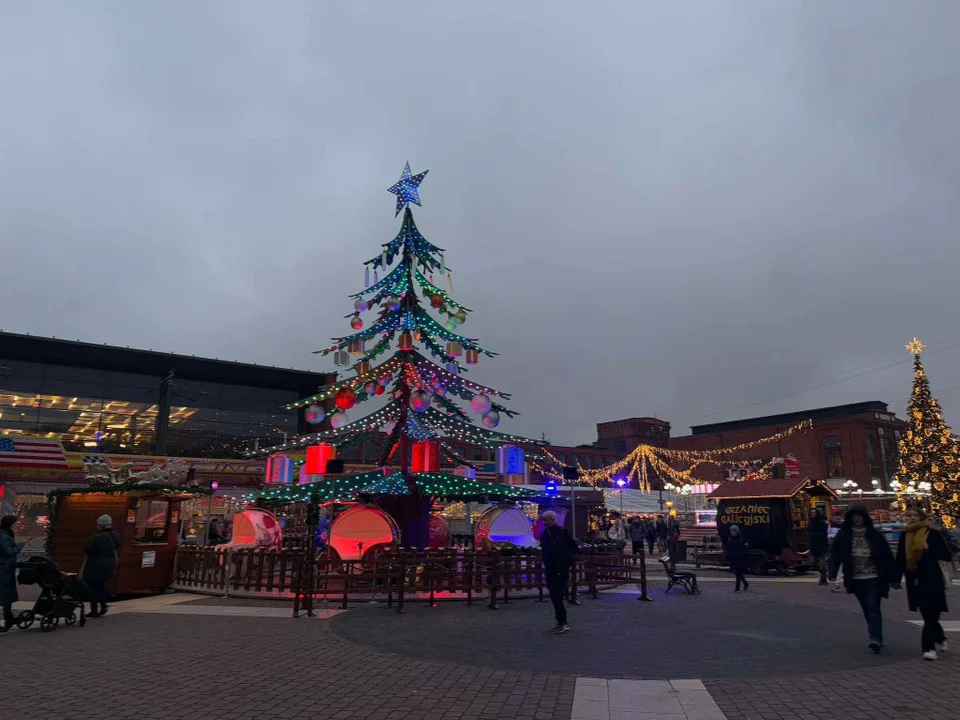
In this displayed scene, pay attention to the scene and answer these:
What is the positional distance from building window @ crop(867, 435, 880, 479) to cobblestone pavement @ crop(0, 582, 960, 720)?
60.3m

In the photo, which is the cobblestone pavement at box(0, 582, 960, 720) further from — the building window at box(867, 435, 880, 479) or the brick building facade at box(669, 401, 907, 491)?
the building window at box(867, 435, 880, 479)

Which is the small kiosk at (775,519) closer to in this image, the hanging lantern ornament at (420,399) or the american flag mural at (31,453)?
the hanging lantern ornament at (420,399)

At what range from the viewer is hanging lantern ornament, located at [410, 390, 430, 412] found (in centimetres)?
1794

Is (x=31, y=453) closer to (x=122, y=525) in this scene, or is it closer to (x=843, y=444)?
(x=122, y=525)

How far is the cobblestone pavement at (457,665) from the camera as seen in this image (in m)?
5.70

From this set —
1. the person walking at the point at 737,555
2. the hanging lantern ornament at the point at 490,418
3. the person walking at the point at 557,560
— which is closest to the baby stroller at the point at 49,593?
the person walking at the point at 557,560

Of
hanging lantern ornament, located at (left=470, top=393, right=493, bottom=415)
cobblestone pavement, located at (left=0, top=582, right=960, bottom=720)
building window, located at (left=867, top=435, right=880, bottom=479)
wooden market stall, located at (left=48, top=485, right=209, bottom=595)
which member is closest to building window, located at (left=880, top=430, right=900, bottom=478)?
building window, located at (left=867, top=435, right=880, bottom=479)

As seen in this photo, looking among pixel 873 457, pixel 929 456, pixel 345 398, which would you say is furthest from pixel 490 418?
pixel 873 457

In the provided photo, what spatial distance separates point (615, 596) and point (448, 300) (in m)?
10.5

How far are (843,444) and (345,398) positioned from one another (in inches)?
2426

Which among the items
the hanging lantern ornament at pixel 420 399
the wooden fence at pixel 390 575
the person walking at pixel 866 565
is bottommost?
the wooden fence at pixel 390 575

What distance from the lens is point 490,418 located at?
19156mm

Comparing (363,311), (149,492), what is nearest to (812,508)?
(363,311)

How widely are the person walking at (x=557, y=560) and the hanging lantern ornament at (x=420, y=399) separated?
8132mm
